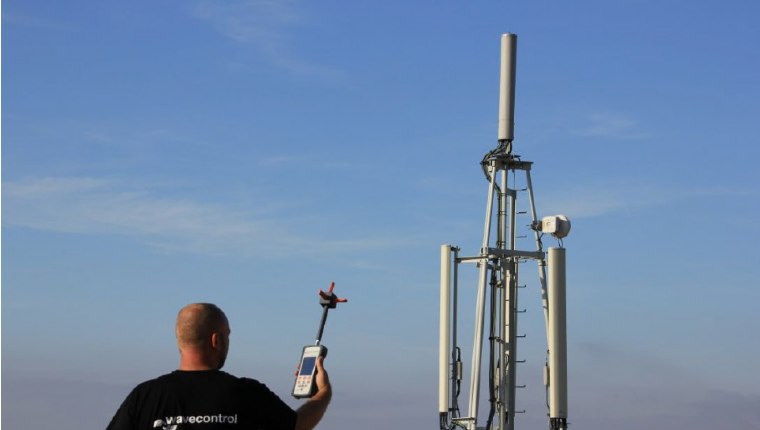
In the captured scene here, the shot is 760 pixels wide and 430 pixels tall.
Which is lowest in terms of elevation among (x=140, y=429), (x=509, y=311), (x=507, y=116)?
(x=140, y=429)

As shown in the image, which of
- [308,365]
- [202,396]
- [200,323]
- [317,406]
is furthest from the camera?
[308,365]

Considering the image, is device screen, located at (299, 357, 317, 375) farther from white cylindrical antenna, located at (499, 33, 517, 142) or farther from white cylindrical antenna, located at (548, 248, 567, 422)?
white cylindrical antenna, located at (499, 33, 517, 142)

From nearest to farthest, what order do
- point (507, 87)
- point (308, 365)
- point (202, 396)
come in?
point (202, 396) → point (308, 365) → point (507, 87)

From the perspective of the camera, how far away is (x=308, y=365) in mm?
9250

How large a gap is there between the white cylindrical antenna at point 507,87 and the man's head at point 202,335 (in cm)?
3668

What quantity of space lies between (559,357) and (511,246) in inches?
169

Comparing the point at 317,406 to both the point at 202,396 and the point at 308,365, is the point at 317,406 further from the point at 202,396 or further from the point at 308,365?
the point at 202,396

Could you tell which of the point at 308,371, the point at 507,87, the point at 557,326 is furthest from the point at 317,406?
the point at 507,87

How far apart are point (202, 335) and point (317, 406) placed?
1022 millimetres

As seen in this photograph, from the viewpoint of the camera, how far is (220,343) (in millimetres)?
8281

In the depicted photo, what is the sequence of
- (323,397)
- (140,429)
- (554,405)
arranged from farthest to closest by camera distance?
(554,405) → (323,397) → (140,429)

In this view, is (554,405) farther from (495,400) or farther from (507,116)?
(507,116)

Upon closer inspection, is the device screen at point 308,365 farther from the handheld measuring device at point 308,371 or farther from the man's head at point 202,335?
the man's head at point 202,335

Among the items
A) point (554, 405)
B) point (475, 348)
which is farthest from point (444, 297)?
point (554, 405)
